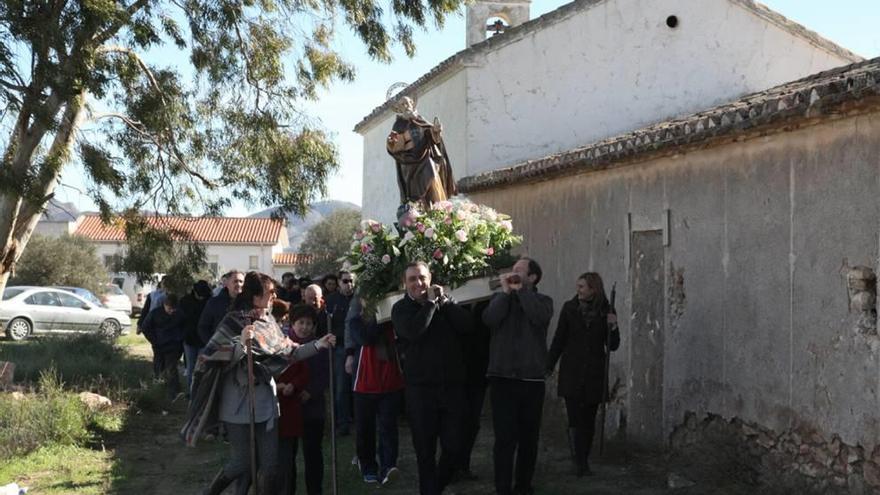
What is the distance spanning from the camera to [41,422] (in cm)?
1009

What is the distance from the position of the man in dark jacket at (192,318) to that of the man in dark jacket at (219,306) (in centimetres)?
283

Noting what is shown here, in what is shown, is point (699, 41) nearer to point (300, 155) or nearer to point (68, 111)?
point (300, 155)

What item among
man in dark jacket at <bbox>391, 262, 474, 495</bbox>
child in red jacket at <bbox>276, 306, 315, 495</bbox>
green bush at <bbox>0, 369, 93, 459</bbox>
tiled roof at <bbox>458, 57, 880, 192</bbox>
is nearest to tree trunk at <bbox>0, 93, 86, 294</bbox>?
green bush at <bbox>0, 369, 93, 459</bbox>

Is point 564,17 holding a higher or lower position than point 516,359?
higher

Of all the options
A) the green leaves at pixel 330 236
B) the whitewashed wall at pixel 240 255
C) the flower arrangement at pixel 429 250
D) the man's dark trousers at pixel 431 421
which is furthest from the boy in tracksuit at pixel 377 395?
the whitewashed wall at pixel 240 255

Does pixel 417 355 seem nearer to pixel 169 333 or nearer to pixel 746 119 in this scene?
pixel 746 119

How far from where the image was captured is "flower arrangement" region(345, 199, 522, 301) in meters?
7.53

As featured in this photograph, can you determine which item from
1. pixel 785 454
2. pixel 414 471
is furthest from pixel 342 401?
pixel 785 454

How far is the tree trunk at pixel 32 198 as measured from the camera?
11.4 metres

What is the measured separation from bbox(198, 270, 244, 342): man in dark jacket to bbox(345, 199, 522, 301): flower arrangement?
9.29ft

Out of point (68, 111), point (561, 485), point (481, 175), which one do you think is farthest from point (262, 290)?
point (481, 175)

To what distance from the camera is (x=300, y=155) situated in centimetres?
1510

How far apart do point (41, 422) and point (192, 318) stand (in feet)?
13.0

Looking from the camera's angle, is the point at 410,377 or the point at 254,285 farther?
the point at 410,377
